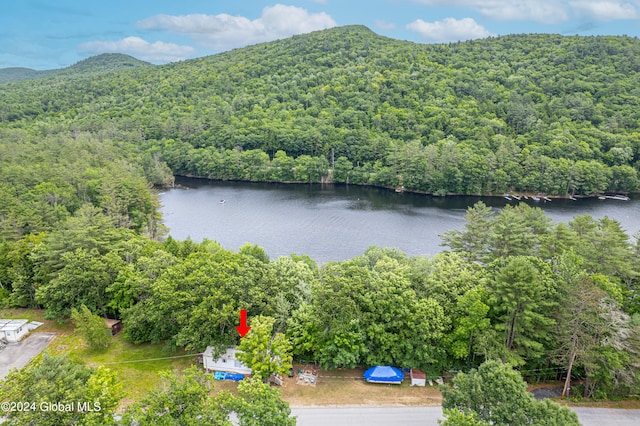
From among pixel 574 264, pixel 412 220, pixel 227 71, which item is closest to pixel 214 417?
pixel 574 264

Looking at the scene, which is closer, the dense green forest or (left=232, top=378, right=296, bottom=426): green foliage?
(left=232, top=378, right=296, bottom=426): green foliage

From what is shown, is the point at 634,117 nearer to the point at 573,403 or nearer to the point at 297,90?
the point at 297,90

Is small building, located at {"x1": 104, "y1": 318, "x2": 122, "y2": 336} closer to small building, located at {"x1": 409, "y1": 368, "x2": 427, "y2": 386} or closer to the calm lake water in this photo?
the calm lake water

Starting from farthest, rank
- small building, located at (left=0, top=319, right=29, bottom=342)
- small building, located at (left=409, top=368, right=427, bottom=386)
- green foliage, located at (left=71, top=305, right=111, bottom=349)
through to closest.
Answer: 1. small building, located at (left=0, top=319, right=29, bottom=342)
2. green foliage, located at (left=71, top=305, right=111, bottom=349)
3. small building, located at (left=409, top=368, right=427, bottom=386)

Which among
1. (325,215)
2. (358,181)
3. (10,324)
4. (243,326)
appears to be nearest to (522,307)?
(243,326)

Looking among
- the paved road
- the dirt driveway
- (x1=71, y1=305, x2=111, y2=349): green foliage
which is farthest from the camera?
(x1=71, y1=305, x2=111, y2=349): green foliage

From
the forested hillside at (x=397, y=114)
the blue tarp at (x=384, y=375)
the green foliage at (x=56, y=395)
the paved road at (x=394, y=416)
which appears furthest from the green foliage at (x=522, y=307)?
the forested hillside at (x=397, y=114)

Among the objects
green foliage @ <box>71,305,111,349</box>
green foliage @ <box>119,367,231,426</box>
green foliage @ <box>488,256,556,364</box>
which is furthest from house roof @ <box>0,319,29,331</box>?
green foliage @ <box>488,256,556,364</box>
